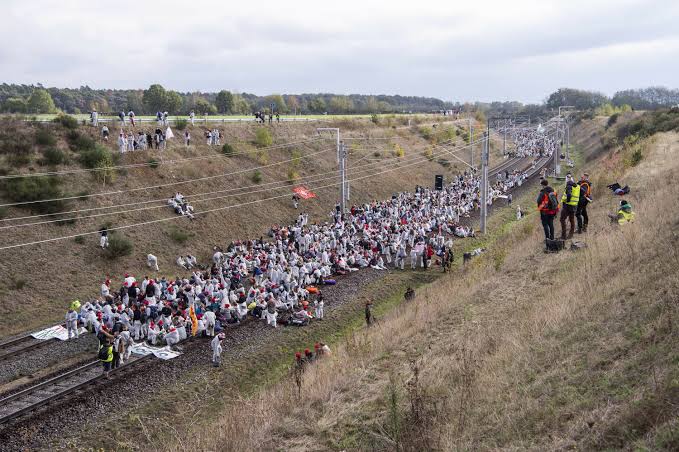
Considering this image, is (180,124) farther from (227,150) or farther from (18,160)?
(18,160)

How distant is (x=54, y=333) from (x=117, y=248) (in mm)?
8989

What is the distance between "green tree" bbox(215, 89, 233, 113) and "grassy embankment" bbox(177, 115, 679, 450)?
80.0 meters

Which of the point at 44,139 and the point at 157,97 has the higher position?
the point at 157,97

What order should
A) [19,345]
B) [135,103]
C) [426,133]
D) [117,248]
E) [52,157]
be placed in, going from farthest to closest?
[135,103] < [426,133] < [52,157] < [117,248] < [19,345]

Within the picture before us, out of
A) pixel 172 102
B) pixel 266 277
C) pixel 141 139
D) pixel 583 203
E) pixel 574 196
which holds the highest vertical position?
pixel 172 102

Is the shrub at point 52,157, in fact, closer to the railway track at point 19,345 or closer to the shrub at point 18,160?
the shrub at point 18,160

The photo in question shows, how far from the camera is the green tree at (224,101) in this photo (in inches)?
3515

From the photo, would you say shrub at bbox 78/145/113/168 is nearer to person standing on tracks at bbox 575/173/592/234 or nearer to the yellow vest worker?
person standing on tracks at bbox 575/173/592/234

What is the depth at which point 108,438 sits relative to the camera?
45.1 feet

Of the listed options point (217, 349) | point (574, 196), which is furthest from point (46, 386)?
point (574, 196)

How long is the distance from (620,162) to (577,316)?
2818 centimetres

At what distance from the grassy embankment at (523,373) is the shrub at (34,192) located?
2211cm

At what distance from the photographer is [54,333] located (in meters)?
20.7

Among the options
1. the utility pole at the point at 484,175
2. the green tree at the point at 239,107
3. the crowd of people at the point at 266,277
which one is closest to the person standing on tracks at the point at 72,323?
the crowd of people at the point at 266,277
